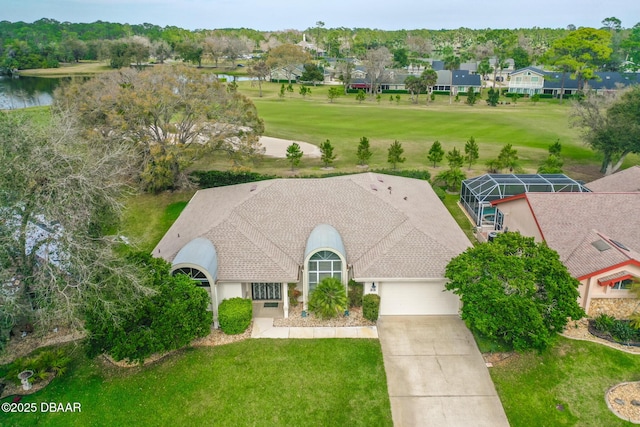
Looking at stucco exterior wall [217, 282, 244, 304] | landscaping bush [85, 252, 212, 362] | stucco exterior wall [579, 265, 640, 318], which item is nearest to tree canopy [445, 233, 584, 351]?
stucco exterior wall [579, 265, 640, 318]

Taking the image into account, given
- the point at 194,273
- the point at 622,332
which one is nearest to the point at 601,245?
the point at 622,332

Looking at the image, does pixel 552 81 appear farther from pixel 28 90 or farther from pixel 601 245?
pixel 28 90

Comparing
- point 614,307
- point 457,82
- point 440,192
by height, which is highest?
point 457,82

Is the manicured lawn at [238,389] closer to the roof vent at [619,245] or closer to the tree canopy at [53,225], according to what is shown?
the tree canopy at [53,225]

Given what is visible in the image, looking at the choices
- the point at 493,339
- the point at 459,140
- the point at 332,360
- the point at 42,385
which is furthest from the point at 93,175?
the point at 459,140

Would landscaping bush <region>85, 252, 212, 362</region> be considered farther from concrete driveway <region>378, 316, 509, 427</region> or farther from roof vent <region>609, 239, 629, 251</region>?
roof vent <region>609, 239, 629, 251</region>

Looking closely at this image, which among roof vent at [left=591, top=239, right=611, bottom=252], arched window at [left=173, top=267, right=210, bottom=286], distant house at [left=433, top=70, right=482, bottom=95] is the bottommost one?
arched window at [left=173, top=267, right=210, bottom=286]
